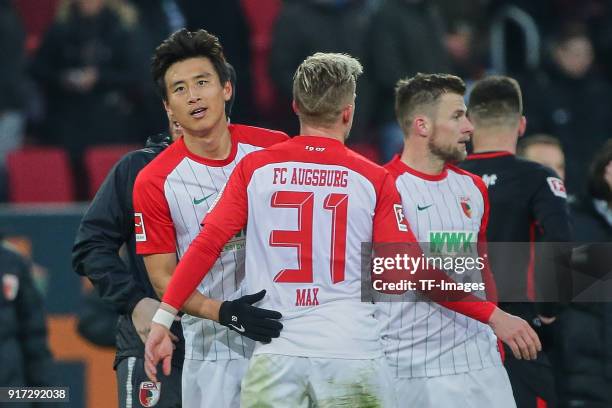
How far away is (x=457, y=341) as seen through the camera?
5668mm

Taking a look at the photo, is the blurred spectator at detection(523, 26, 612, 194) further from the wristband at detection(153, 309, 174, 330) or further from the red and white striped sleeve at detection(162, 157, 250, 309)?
the wristband at detection(153, 309, 174, 330)

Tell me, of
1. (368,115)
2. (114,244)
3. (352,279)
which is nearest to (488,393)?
(352,279)

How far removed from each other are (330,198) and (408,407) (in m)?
1.32

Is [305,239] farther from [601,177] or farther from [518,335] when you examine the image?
[601,177]

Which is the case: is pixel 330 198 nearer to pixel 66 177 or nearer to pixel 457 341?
pixel 457 341

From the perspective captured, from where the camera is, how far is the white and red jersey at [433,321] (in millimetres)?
5645

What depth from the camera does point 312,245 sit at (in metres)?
4.81

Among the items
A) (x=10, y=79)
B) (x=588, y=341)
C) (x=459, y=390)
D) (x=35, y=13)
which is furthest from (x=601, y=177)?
(x=35, y=13)

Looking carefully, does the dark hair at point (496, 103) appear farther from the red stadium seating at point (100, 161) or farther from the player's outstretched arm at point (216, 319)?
the red stadium seating at point (100, 161)

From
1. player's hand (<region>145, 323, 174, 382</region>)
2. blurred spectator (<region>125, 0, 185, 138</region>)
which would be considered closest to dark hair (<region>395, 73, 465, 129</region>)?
player's hand (<region>145, 323, 174, 382</region>)

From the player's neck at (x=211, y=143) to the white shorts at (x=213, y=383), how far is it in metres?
0.88

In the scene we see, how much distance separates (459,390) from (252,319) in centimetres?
125

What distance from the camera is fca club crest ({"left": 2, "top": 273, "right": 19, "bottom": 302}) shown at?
22.0 feet

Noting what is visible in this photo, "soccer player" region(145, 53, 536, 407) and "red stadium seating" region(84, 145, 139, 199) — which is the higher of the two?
"red stadium seating" region(84, 145, 139, 199)
